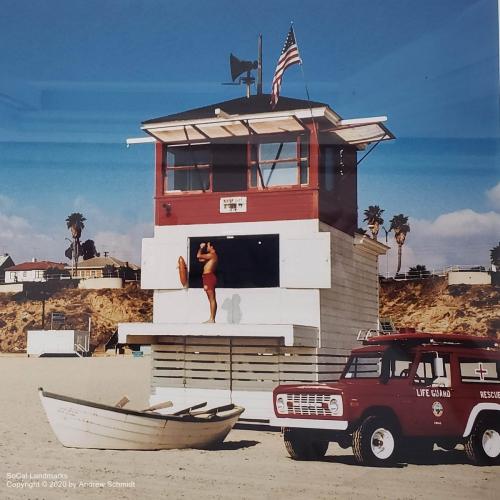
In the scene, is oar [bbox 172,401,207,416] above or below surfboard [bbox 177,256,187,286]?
below

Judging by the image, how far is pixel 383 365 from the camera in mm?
8000

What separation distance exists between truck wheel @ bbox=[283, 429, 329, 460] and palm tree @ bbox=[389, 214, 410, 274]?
6.39 ft

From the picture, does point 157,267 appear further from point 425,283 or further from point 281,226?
point 425,283

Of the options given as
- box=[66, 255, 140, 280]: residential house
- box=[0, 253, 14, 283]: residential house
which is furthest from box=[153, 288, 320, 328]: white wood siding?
box=[0, 253, 14, 283]: residential house

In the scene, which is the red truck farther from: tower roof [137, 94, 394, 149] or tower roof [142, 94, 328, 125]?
tower roof [142, 94, 328, 125]

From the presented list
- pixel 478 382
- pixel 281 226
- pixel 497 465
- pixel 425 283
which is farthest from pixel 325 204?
pixel 497 465

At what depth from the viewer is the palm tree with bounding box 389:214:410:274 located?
7836 millimetres

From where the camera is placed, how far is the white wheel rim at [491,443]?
7.72m

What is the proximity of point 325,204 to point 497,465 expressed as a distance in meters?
3.61

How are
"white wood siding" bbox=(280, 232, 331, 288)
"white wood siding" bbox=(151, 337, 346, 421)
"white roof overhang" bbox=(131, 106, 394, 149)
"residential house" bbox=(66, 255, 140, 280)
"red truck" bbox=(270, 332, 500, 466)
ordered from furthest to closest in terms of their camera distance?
"white wood siding" bbox=(280, 232, 331, 288), "white wood siding" bbox=(151, 337, 346, 421), "white roof overhang" bbox=(131, 106, 394, 149), "residential house" bbox=(66, 255, 140, 280), "red truck" bbox=(270, 332, 500, 466)

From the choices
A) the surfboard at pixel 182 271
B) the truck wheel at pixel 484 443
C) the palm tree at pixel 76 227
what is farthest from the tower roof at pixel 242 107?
the truck wheel at pixel 484 443

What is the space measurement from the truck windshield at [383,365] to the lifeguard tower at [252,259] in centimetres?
87

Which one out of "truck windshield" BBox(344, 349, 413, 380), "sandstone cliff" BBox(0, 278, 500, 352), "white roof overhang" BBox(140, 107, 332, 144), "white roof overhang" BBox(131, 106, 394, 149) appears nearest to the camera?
"truck windshield" BBox(344, 349, 413, 380)

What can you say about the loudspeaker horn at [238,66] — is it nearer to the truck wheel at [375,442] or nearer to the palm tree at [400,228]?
the palm tree at [400,228]
